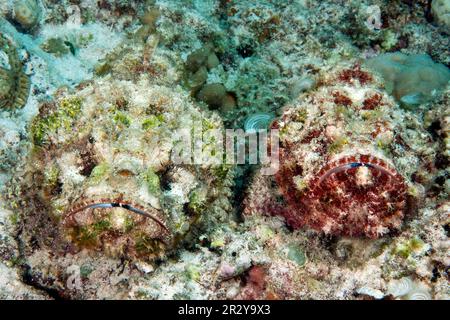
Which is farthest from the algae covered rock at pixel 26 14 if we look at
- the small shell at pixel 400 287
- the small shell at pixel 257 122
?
the small shell at pixel 400 287

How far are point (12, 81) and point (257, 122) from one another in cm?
311

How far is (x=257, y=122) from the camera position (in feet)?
15.5

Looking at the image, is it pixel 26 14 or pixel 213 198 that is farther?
pixel 26 14

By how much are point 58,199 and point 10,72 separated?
239 cm

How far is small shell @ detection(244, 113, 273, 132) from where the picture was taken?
466 cm

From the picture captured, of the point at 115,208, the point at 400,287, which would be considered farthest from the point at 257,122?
the point at 400,287

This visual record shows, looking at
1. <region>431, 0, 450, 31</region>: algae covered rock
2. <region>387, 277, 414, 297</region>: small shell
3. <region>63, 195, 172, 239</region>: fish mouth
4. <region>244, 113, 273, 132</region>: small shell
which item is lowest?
<region>387, 277, 414, 297</region>: small shell

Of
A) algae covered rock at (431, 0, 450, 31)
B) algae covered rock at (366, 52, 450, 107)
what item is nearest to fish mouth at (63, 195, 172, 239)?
algae covered rock at (366, 52, 450, 107)

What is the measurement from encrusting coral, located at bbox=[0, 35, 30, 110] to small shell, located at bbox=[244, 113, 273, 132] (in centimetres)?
287

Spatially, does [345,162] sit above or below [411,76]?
above

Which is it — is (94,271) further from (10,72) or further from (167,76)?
(10,72)

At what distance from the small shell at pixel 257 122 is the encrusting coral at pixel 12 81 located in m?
2.87

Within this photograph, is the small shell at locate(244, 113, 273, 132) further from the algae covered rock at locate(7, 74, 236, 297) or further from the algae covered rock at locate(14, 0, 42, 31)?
the algae covered rock at locate(14, 0, 42, 31)

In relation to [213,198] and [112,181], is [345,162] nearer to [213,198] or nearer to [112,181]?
[213,198]
